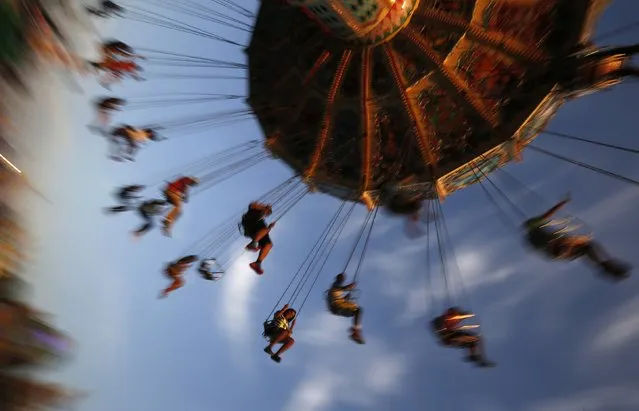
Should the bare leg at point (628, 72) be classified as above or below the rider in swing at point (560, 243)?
above

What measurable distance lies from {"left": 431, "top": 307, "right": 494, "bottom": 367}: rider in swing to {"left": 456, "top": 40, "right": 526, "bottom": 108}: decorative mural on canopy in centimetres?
329

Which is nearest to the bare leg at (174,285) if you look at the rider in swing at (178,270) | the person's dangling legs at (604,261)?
the rider in swing at (178,270)

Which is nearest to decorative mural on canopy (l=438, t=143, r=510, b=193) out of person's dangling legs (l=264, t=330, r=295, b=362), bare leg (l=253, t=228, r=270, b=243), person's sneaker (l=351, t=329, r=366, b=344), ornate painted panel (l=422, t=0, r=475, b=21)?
ornate painted panel (l=422, t=0, r=475, b=21)

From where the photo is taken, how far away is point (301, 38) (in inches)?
268

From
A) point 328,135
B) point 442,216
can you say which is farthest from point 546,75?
point 328,135

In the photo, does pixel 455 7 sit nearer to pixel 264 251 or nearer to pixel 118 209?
pixel 264 251

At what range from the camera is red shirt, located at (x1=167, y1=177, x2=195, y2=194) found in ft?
25.8

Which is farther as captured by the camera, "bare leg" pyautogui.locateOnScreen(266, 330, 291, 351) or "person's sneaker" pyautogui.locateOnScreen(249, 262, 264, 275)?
"person's sneaker" pyautogui.locateOnScreen(249, 262, 264, 275)

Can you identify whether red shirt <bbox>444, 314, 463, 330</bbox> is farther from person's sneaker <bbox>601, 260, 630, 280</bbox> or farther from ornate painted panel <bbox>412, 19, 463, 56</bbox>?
ornate painted panel <bbox>412, 19, 463, 56</bbox>

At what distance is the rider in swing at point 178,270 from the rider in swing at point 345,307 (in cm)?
258

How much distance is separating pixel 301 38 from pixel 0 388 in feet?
20.0

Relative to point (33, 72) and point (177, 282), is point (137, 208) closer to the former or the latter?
point (177, 282)

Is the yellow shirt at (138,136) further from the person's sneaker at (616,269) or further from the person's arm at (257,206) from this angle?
the person's sneaker at (616,269)

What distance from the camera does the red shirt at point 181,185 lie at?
7879 millimetres
